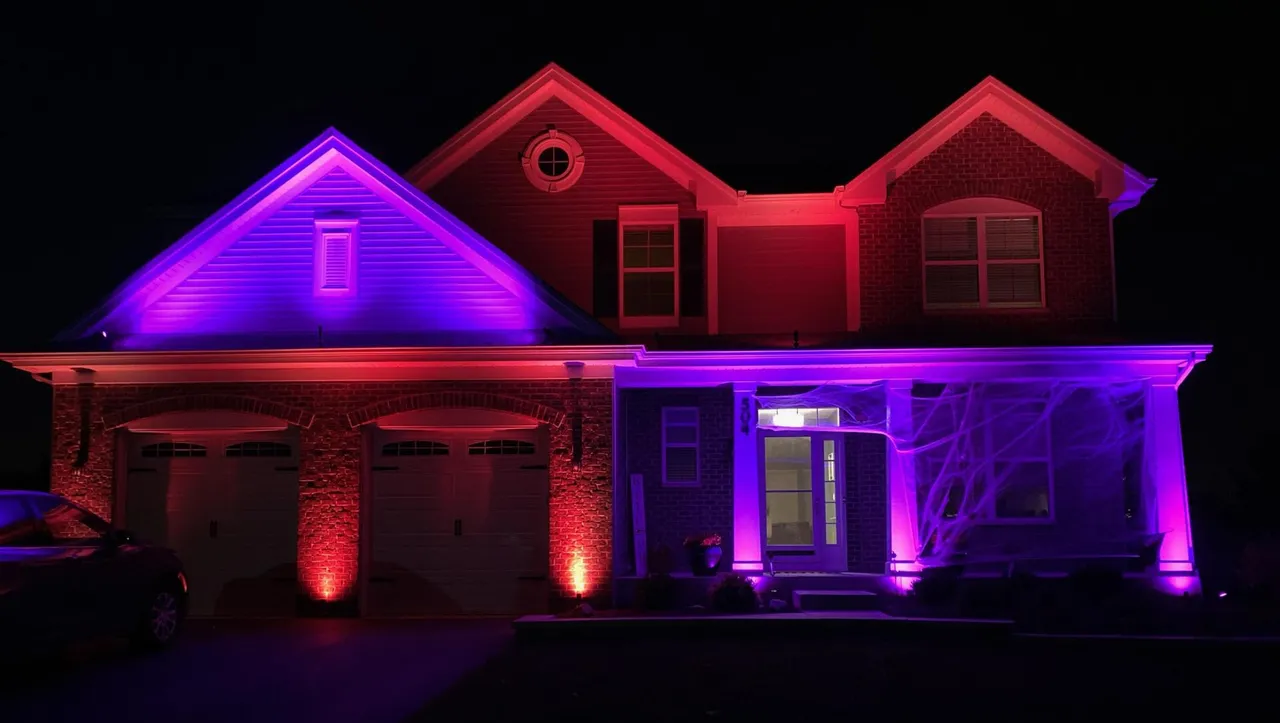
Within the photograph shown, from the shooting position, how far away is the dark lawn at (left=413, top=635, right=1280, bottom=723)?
8.83 m

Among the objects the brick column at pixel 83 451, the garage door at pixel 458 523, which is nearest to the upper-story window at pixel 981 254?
the garage door at pixel 458 523

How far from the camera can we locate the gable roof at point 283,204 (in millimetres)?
15055

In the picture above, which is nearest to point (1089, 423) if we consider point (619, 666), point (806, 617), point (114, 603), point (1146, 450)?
point (1146, 450)

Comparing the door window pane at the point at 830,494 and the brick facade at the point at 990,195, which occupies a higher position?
the brick facade at the point at 990,195

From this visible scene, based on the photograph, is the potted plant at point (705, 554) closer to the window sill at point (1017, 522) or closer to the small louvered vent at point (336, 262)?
the window sill at point (1017, 522)

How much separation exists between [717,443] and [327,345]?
5951mm

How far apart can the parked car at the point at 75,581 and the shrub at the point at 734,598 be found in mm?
6316

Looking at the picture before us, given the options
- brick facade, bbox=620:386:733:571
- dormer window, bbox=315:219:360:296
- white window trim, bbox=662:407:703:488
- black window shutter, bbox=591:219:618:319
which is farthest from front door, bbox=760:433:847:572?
dormer window, bbox=315:219:360:296

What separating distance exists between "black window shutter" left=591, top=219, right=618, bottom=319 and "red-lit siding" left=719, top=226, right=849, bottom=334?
5.35 feet

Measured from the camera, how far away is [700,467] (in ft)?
56.4

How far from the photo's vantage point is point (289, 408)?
15.1 m

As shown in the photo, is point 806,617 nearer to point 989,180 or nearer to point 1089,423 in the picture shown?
point 1089,423

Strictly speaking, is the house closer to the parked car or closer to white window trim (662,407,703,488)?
white window trim (662,407,703,488)

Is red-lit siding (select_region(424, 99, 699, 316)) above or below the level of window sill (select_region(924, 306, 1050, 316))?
above
